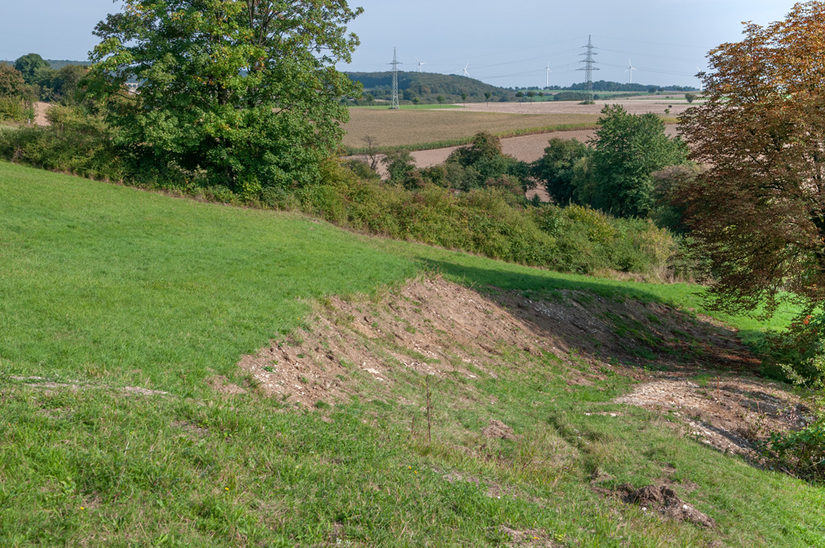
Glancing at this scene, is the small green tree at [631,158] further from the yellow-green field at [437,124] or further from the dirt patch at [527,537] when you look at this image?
the dirt patch at [527,537]

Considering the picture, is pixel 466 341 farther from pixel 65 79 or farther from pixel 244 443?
pixel 65 79

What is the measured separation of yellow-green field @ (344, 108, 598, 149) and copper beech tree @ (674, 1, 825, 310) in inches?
2505

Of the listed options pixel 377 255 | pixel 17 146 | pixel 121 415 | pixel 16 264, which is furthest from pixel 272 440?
pixel 17 146

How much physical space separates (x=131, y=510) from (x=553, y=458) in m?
7.00

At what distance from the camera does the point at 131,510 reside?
205 inches

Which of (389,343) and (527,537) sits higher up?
(527,537)

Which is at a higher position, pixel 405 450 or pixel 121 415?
pixel 121 415

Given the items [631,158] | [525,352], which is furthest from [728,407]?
[631,158]

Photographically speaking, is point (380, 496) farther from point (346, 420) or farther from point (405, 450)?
point (346, 420)

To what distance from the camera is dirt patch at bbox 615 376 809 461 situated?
12398 mm

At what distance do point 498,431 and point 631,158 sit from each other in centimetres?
5154

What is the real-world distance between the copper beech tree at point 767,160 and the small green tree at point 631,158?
122 ft

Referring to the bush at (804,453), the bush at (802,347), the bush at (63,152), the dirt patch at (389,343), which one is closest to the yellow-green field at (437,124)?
the bush at (63,152)

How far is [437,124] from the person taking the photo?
346ft
